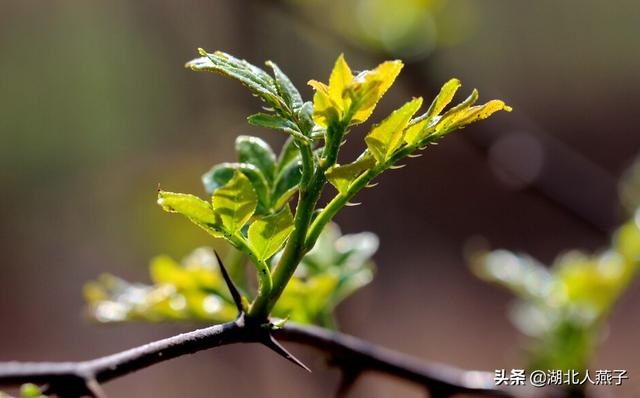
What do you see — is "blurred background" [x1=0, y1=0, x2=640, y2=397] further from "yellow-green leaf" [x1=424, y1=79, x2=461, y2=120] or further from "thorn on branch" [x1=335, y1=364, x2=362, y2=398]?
"yellow-green leaf" [x1=424, y1=79, x2=461, y2=120]

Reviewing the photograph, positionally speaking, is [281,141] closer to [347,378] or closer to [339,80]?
[347,378]

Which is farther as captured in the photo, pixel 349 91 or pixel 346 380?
pixel 346 380

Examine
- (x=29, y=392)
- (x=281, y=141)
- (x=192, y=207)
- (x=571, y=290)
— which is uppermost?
(x=281, y=141)

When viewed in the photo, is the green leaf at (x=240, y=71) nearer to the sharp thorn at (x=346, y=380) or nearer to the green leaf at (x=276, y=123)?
the green leaf at (x=276, y=123)

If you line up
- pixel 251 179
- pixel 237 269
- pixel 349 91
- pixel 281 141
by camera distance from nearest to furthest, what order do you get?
pixel 349 91 → pixel 251 179 → pixel 237 269 → pixel 281 141

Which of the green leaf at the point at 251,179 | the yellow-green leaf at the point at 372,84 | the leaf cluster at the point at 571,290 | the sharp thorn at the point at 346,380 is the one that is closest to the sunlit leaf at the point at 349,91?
the yellow-green leaf at the point at 372,84

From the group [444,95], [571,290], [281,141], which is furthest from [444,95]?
[281,141]

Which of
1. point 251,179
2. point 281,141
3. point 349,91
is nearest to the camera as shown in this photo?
point 349,91

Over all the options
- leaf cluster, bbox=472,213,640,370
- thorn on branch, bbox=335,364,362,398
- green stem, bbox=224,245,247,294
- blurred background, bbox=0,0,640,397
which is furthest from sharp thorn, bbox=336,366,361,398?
blurred background, bbox=0,0,640,397
